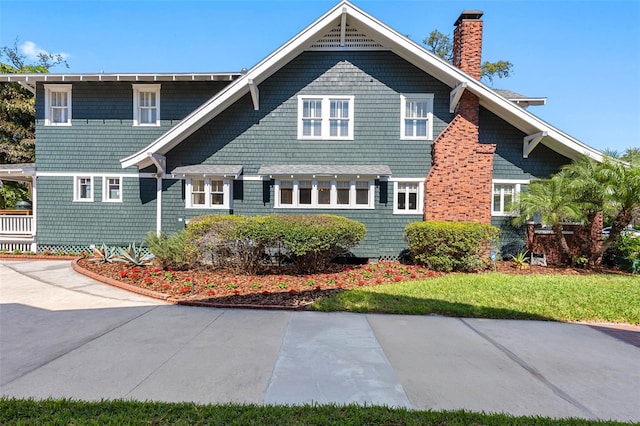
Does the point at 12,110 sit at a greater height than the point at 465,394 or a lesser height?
greater

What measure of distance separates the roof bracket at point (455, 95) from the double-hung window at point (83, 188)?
45.2ft

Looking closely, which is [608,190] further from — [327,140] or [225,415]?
[225,415]

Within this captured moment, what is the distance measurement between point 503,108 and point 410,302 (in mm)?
7954

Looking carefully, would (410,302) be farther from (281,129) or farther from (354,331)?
(281,129)

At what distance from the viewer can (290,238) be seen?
27.3 feet

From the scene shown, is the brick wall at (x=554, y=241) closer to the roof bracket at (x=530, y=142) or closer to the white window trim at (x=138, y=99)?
the roof bracket at (x=530, y=142)

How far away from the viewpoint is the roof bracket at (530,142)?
10.5 m

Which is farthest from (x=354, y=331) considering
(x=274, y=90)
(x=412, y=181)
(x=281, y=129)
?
(x=274, y=90)

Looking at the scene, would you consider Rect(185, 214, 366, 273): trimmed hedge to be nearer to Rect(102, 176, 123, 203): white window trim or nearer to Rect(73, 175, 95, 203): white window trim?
Rect(102, 176, 123, 203): white window trim

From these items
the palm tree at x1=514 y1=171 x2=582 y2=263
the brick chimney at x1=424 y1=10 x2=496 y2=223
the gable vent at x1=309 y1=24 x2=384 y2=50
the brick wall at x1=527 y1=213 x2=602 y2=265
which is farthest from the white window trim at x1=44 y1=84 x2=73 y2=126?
the brick wall at x1=527 y1=213 x2=602 y2=265

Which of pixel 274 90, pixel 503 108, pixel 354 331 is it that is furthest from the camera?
pixel 274 90

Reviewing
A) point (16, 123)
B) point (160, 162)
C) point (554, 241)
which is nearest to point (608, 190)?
point (554, 241)

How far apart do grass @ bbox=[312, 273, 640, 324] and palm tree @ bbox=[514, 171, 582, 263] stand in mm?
2113

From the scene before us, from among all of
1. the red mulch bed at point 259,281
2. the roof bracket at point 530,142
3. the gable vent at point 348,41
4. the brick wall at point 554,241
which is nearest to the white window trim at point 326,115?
the gable vent at point 348,41
